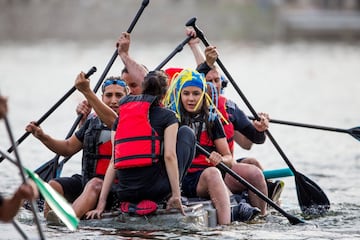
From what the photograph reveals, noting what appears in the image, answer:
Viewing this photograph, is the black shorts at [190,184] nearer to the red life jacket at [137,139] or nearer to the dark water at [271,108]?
the dark water at [271,108]

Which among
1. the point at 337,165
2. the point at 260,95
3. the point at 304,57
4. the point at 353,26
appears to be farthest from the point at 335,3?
the point at 337,165

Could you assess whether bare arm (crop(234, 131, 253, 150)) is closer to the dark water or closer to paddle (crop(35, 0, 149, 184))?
the dark water

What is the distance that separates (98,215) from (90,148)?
612 millimetres

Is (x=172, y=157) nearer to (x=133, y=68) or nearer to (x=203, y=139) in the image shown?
(x=203, y=139)

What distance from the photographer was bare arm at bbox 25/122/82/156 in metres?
9.51

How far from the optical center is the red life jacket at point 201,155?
9.94 metres

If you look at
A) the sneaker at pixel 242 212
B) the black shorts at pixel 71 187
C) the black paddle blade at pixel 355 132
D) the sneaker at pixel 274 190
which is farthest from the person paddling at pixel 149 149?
the black paddle blade at pixel 355 132

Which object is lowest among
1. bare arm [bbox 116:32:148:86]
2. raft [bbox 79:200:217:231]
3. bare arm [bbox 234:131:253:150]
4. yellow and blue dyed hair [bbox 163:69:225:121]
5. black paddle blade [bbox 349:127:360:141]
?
raft [bbox 79:200:217:231]

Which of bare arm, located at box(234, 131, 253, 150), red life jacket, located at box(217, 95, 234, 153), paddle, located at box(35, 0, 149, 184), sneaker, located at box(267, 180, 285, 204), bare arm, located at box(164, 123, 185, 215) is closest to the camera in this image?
bare arm, located at box(164, 123, 185, 215)

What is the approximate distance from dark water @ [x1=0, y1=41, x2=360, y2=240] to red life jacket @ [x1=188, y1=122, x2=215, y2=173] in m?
0.61

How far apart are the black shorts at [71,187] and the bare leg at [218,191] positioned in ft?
3.45

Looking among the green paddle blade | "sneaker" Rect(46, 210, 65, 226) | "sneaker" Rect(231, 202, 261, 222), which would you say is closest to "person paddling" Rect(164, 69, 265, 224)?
"sneaker" Rect(231, 202, 261, 222)

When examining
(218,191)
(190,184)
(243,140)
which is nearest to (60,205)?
(218,191)

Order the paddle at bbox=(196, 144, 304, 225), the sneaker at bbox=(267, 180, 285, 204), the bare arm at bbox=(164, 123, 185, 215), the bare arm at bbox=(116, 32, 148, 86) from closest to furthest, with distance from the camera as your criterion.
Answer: the bare arm at bbox=(164, 123, 185, 215) < the paddle at bbox=(196, 144, 304, 225) < the bare arm at bbox=(116, 32, 148, 86) < the sneaker at bbox=(267, 180, 285, 204)
